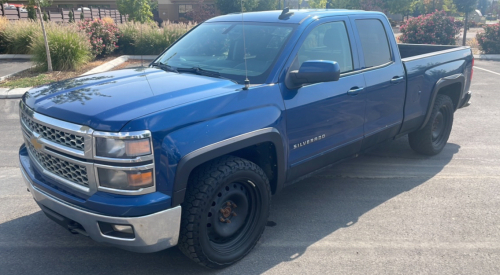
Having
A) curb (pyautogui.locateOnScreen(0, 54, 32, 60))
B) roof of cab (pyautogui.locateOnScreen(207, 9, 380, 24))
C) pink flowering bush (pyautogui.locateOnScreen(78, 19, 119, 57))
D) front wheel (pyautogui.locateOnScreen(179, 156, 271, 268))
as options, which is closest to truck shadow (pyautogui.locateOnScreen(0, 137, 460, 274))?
front wheel (pyautogui.locateOnScreen(179, 156, 271, 268))

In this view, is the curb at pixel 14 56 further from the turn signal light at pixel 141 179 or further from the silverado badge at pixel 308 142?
the turn signal light at pixel 141 179

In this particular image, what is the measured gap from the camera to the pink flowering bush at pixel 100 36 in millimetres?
15312

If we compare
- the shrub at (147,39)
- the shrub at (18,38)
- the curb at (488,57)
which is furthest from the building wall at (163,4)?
the curb at (488,57)

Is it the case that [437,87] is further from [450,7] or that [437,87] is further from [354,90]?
[450,7]

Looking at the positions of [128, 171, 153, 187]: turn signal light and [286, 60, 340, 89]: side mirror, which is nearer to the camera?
[128, 171, 153, 187]: turn signal light

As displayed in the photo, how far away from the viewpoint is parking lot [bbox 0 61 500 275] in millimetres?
3600

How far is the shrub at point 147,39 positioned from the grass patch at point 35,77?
3.01 m

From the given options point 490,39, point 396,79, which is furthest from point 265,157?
point 490,39

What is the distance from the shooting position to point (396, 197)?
16.4 ft

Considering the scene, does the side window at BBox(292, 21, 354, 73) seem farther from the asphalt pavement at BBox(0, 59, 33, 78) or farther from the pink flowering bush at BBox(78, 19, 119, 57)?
the pink flowering bush at BBox(78, 19, 119, 57)

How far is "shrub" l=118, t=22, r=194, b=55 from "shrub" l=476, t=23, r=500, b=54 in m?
12.6

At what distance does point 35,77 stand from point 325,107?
10.1m

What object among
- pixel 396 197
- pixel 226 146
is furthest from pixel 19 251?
pixel 396 197

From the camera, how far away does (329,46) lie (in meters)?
4.53
